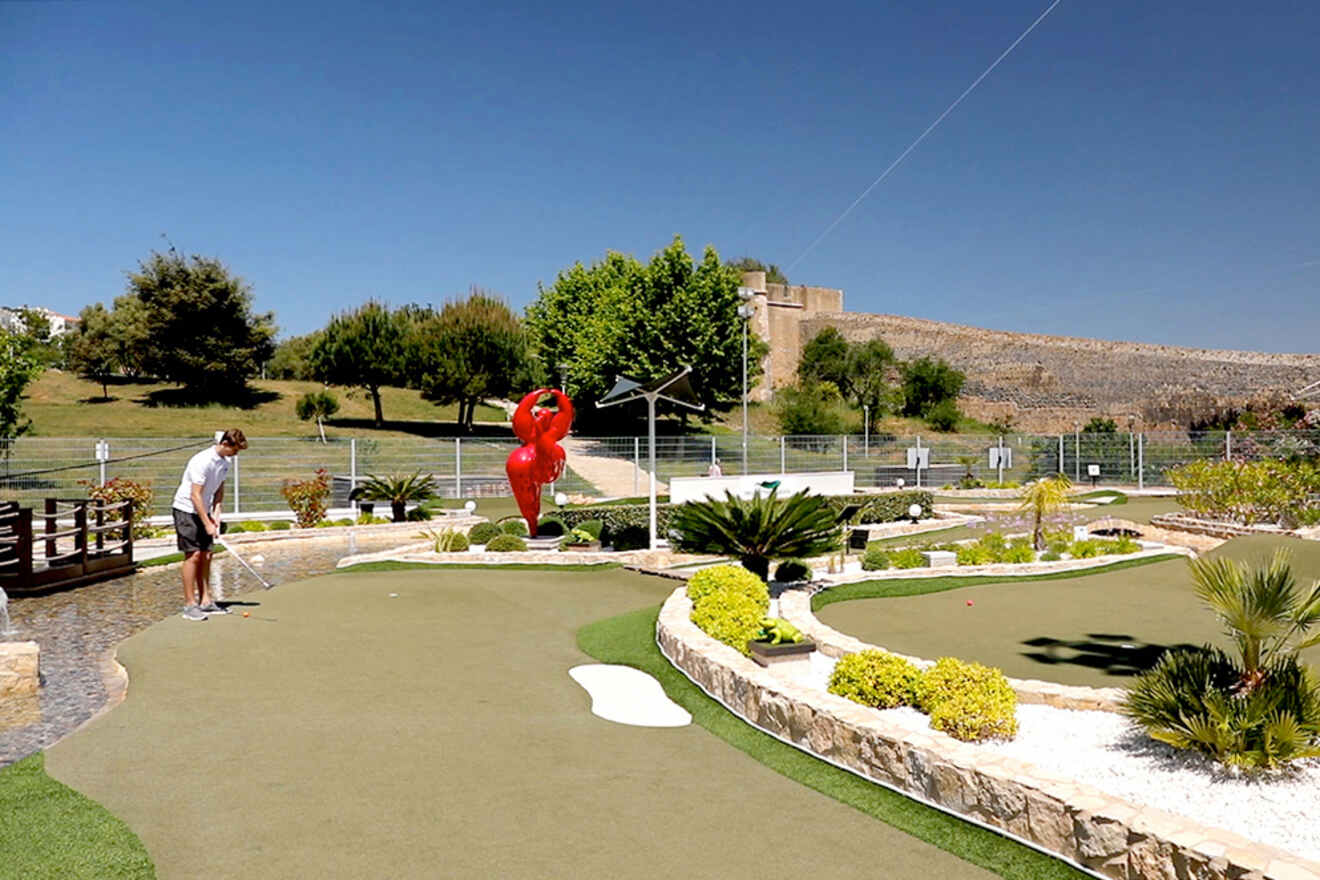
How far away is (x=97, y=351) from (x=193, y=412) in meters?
14.0

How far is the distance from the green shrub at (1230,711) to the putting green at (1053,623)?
5.77 feet

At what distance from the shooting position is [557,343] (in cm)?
4734

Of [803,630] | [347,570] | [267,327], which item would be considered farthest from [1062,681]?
[267,327]

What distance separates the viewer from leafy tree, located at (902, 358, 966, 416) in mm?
52125

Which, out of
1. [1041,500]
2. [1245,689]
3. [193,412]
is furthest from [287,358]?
[1245,689]

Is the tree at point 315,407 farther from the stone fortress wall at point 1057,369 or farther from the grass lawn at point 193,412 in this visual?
the stone fortress wall at point 1057,369

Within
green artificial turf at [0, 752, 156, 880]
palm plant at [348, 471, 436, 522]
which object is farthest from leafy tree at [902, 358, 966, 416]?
green artificial turf at [0, 752, 156, 880]

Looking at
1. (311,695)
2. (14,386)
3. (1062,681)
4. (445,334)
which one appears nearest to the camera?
(311,695)

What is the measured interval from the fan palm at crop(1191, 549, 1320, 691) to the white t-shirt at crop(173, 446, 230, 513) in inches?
317

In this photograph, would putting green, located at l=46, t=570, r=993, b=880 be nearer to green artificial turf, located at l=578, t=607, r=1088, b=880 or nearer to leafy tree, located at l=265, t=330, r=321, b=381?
green artificial turf, located at l=578, t=607, r=1088, b=880

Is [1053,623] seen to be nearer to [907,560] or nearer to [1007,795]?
[907,560]

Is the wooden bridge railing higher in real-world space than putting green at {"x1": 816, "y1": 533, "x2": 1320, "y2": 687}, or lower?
higher

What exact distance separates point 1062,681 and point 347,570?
9459 millimetres

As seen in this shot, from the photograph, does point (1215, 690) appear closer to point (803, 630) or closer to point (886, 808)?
point (886, 808)
